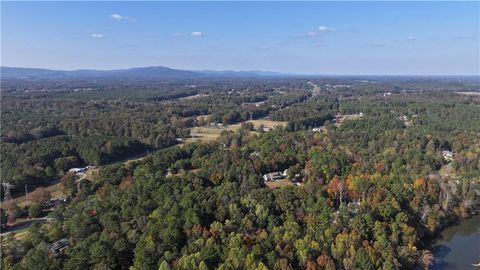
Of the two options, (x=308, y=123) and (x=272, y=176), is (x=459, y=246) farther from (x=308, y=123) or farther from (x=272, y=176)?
(x=308, y=123)

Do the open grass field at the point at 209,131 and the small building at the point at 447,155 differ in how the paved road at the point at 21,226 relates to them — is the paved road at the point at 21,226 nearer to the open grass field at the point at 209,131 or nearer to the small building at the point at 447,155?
the open grass field at the point at 209,131

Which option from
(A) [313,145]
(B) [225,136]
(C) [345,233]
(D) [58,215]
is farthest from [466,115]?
(D) [58,215]

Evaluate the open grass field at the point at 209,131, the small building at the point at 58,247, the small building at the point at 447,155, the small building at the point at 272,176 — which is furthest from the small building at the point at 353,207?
the open grass field at the point at 209,131

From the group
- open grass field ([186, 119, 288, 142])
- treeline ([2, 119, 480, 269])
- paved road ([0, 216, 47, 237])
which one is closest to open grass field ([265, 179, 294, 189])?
treeline ([2, 119, 480, 269])

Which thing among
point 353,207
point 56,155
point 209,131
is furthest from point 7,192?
point 209,131

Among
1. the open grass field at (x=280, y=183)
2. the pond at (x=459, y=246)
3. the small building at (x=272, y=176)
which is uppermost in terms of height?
the small building at (x=272, y=176)

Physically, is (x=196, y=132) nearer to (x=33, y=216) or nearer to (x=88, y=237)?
(x=33, y=216)
